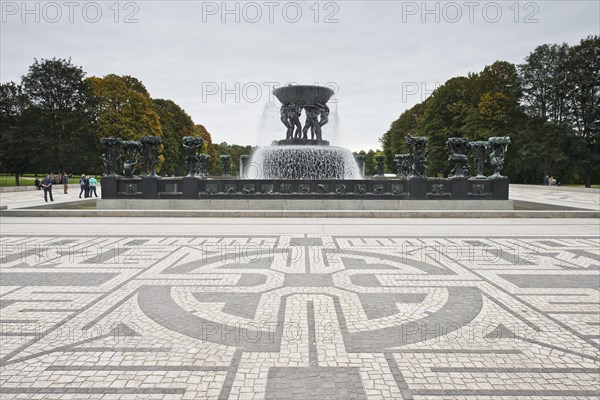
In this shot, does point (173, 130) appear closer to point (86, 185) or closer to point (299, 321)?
point (86, 185)

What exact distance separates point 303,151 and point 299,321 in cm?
1896

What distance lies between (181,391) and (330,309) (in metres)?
2.54

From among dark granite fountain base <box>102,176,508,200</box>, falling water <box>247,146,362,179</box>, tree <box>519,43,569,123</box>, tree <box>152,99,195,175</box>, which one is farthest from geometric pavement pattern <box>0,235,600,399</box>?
tree <box>152,99,195,175</box>

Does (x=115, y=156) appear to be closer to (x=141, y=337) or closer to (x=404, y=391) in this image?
(x=141, y=337)

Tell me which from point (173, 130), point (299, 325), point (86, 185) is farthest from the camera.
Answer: point (173, 130)

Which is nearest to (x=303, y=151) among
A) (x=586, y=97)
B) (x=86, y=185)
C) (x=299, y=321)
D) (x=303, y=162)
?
(x=303, y=162)

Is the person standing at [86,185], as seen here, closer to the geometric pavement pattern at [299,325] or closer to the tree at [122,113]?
the geometric pavement pattern at [299,325]

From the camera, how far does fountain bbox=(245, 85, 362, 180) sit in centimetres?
2377

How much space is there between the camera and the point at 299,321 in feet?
16.9

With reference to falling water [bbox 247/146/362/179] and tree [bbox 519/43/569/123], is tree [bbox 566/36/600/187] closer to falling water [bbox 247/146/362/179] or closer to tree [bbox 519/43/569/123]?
tree [bbox 519/43/569/123]

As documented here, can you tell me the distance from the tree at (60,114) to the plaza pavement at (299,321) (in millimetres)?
38931

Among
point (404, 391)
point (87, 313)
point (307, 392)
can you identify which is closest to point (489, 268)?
point (404, 391)

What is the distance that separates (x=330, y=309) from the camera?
559cm

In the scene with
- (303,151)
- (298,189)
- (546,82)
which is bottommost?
(298,189)
